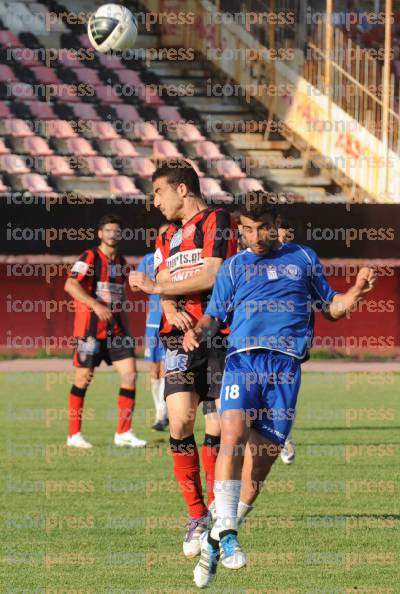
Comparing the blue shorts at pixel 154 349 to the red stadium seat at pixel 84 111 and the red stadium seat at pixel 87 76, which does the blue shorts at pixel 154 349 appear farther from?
the red stadium seat at pixel 87 76

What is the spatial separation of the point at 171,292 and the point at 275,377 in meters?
0.87

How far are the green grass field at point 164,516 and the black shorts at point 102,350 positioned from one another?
0.84m

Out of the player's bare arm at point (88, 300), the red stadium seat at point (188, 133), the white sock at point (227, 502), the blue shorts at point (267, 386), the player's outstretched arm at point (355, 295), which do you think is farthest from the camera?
the red stadium seat at point (188, 133)

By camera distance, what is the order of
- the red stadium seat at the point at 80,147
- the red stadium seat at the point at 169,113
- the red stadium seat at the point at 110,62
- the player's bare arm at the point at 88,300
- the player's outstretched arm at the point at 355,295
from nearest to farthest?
the player's outstretched arm at the point at 355,295, the player's bare arm at the point at 88,300, the red stadium seat at the point at 80,147, the red stadium seat at the point at 169,113, the red stadium seat at the point at 110,62

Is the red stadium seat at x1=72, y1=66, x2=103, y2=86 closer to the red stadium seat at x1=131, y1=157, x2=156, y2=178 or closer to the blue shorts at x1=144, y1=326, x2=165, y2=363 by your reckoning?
the red stadium seat at x1=131, y1=157, x2=156, y2=178

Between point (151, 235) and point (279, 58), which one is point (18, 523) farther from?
point (279, 58)

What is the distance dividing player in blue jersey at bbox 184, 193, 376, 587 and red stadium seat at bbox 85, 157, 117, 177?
2023cm

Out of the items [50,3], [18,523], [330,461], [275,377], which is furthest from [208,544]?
[50,3]

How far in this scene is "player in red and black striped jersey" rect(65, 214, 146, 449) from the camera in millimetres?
13508

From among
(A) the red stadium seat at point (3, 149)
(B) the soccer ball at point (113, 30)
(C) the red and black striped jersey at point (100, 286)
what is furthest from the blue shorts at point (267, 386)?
(A) the red stadium seat at point (3, 149)

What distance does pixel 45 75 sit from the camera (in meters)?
30.0

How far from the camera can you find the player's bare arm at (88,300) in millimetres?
13078

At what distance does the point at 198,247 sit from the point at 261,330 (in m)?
0.82

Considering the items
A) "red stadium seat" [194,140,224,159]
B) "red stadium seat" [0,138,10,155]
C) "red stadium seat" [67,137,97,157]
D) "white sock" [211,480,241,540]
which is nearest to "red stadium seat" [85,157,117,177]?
"red stadium seat" [67,137,97,157]
